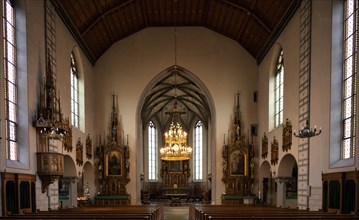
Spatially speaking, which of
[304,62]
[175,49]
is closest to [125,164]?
[175,49]

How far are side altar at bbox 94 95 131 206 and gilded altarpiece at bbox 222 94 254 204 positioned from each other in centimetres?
693

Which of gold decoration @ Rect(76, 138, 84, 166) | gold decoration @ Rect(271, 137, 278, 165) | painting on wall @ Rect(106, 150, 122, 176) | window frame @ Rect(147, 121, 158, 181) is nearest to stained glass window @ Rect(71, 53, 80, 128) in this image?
gold decoration @ Rect(76, 138, 84, 166)

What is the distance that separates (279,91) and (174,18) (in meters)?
9.20

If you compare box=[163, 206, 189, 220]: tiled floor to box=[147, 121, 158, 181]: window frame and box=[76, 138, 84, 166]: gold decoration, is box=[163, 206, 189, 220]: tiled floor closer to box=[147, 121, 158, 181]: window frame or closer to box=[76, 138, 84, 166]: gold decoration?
box=[76, 138, 84, 166]: gold decoration

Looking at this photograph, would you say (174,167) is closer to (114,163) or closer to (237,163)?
(114,163)

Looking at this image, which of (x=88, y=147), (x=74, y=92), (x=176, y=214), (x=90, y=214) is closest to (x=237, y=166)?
(x=176, y=214)

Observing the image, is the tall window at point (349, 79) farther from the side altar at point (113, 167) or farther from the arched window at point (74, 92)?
the side altar at point (113, 167)

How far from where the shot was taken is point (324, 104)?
50.9 ft

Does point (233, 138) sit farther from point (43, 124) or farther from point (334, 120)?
point (43, 124)

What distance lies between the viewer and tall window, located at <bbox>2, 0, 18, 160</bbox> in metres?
14.0

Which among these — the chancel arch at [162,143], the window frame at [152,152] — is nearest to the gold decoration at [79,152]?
the chancel arch at [162,143]

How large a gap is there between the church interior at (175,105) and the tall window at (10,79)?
0.05 m

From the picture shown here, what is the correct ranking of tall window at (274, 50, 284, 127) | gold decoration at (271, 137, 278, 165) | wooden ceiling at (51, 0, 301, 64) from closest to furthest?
wooden ceiling at (51, 0, 301, 64) < gold decoration at (271, 137, 278, 165) < tall window at (274, 50, 284, 127)

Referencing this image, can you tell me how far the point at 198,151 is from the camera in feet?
151
